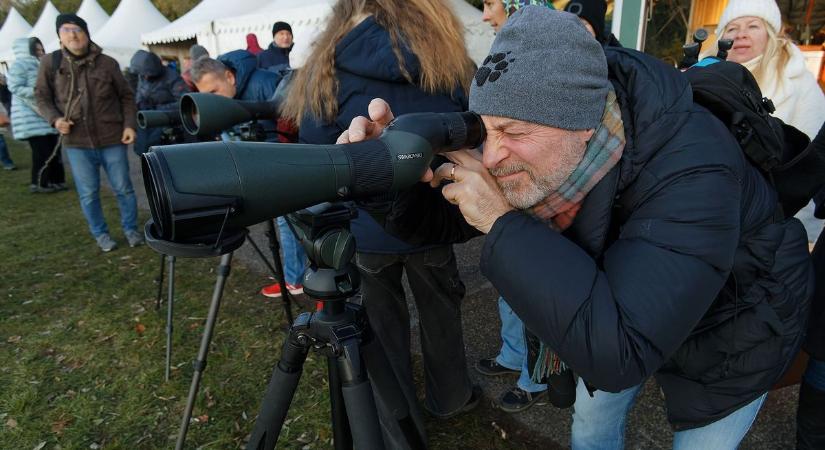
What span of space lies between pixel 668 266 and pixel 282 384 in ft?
2.98

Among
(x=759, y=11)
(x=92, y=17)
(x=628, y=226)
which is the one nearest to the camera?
(x=628, y=226)

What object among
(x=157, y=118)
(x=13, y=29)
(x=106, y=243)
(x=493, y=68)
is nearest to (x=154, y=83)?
(x=106, y=243)

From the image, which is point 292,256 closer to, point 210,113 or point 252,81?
point 252,81

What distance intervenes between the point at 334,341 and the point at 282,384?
21 centimetres

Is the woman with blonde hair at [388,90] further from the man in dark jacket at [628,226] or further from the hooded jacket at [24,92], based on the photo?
the hooded jacket at [24,92]

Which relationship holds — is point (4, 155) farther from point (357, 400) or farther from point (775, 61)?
point (775, 61)

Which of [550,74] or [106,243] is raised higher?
[550,74]

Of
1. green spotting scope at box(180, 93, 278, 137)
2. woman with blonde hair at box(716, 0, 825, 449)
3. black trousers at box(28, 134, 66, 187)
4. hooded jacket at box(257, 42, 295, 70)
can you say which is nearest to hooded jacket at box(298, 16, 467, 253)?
green spotting scope at box(180, 93, 278, 137)

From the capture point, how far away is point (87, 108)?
429cm

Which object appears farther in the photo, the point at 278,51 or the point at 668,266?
the point at 278,51

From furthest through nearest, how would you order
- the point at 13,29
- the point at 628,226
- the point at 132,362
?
the point at 13,29, the point at 132,362, the point at 628,226

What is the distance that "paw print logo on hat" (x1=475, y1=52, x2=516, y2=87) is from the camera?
41.3 inches

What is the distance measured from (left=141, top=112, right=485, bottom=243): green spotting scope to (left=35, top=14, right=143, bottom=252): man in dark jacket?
4345 mm

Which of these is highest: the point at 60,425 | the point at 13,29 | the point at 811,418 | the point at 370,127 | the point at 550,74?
the point at 550,74
